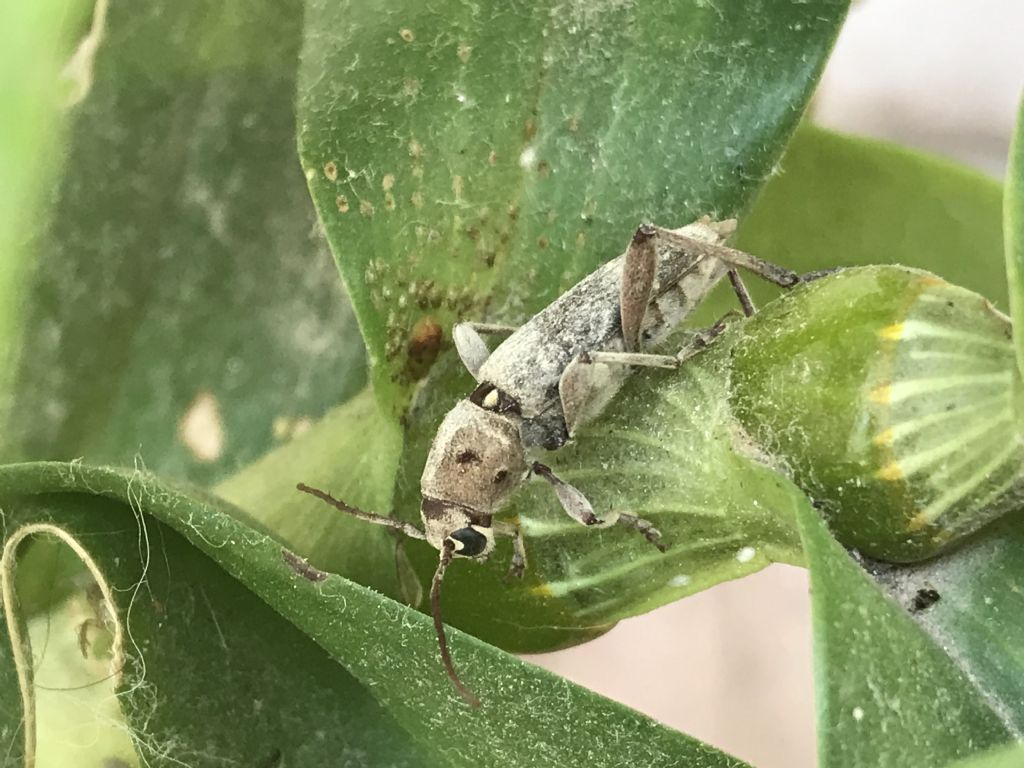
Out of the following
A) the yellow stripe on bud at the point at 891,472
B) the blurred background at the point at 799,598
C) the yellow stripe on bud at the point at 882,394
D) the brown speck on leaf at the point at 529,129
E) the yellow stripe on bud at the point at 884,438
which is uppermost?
the brown speck on leaf at the point at 529,129

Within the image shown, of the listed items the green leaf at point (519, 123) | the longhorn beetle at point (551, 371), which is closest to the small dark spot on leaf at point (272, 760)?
the longhorn beetle at point (551, 371)

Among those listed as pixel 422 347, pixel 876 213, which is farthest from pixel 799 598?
pixel 422 347

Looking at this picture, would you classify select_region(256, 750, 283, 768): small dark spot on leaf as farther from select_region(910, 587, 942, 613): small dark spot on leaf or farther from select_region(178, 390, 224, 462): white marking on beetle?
select_region(910, 587, 942, 613): small dark spot on leaf

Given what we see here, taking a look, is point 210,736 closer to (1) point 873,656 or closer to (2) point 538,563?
(2) point 538,563

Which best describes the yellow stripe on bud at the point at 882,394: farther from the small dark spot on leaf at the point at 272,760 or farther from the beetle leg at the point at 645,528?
the small dark spot on leaf at the point at 272,760

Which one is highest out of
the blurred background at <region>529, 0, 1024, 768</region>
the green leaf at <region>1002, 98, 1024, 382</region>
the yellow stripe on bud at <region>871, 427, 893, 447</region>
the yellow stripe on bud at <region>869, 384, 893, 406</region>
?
the green leaf at <region>1002, 98, 1024, 382</region>

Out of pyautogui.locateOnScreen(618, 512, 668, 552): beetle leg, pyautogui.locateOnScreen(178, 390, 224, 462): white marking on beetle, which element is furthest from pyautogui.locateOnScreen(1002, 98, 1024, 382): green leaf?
pyautogui.locateOnScreen(178, 390, 224, 462): white marking on beetle
